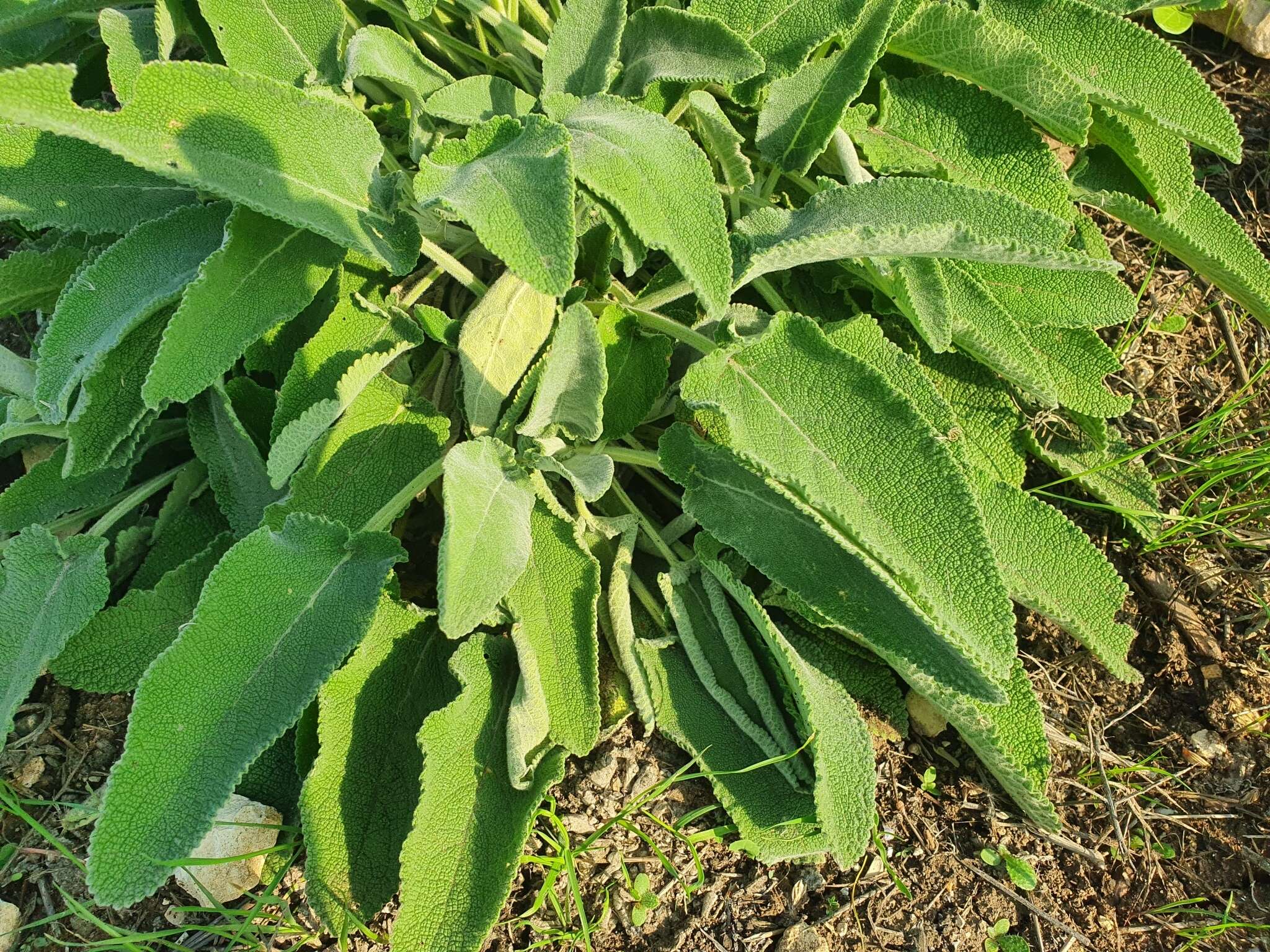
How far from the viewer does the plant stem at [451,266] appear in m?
1.46

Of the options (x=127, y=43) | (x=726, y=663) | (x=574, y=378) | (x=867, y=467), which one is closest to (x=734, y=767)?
(x=726, y=663)

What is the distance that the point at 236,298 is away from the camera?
1.34 m

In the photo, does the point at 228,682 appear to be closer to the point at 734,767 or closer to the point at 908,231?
the point at 734,767

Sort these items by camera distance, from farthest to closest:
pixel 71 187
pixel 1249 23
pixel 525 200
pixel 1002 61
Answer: pixel 1249 23 < pixel 1002 61 < pixel 71 187 < pixel 525 200

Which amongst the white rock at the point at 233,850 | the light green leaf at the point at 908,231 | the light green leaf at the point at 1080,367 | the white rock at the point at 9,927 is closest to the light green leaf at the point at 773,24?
the light green leaf at the point at 908,231

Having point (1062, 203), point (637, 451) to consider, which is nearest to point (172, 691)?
point (637, 451)

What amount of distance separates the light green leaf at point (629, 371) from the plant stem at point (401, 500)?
248 millimetres

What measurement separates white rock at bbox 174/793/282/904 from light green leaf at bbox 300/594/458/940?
12cm

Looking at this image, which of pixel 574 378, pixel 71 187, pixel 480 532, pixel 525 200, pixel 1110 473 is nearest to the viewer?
pixel 525 200

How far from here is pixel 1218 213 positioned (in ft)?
5.74

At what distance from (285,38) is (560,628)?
0.94m

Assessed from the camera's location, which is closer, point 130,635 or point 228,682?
point 228,682

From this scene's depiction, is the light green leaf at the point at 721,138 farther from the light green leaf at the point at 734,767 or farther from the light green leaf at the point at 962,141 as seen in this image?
the light green leaf at the point at 734,767

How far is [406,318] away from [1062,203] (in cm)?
101
